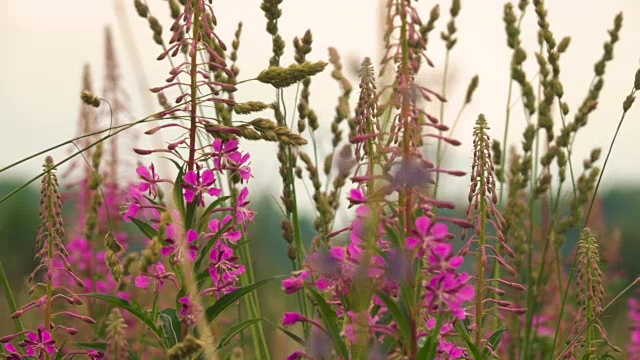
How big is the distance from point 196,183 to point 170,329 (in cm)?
36

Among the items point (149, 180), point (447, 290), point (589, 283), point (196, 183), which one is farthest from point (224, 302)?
point (589, 283)

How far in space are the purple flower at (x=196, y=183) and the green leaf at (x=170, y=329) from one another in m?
0.30

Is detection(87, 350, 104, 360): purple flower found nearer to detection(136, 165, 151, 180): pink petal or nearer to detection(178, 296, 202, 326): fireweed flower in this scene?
detection(178, 296, 202, 326): fireweed flower

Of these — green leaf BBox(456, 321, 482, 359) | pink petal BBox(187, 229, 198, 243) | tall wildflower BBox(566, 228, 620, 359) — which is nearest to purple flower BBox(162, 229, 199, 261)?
pink petal BBox(187, 229, 198, 243)

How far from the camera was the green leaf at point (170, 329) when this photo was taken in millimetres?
2205

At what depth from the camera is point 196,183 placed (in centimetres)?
226

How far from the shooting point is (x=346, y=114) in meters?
3.91

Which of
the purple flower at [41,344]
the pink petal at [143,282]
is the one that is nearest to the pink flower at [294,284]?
the pink petal at [143,282]

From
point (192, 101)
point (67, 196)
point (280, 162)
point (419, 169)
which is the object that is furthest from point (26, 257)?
point (419, 169)

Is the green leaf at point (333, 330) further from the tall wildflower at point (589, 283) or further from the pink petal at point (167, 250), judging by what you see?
the tall wildflower at point (589, 283)

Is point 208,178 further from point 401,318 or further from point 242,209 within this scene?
point 401,318

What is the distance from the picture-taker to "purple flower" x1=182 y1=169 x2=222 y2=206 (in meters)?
2.25

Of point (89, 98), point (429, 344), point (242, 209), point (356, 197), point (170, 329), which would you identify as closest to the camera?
point (429, 344)

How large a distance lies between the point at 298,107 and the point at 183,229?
62.5 inches
